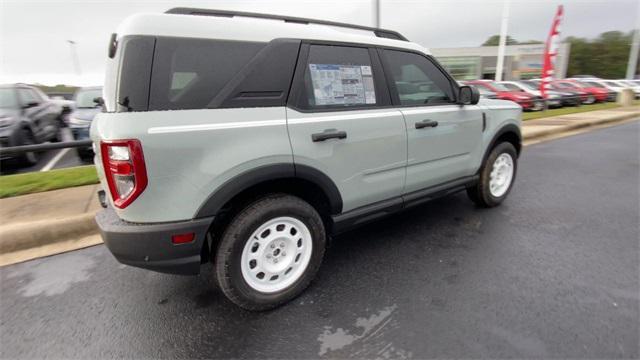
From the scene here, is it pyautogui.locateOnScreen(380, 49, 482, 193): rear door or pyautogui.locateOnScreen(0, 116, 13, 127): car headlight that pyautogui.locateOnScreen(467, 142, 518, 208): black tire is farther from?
pyautogui.locateOnScreen(0, 116, 13, 127): car headlight

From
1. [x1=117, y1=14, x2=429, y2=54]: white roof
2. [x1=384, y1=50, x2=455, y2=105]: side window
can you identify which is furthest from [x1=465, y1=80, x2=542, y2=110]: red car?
[x1=117, y1=14, x2=429, y2=54]: white roof

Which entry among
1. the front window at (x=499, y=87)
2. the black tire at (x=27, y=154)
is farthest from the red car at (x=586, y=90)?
the black tire at (x=27, y=154)

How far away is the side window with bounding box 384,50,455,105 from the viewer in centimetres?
305

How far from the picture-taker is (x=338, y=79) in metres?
2.67

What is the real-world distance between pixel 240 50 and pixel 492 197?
3373 mm

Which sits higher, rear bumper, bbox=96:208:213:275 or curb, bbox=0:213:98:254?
rear bumper, bbox=96:208:213:275

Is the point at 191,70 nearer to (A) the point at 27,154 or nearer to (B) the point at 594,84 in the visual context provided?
(A) the point at 27,154

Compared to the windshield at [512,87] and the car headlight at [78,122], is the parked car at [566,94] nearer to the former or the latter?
the windshield at [512,87]

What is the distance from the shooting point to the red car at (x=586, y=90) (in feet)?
63.9

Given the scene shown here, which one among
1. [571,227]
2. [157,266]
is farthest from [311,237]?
[571,227]

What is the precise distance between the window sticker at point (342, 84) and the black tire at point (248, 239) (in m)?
0.78

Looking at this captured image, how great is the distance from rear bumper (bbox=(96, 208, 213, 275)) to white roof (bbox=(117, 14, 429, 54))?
1.09 metres

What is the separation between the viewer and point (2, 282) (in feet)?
9.44

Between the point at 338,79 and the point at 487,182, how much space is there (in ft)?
7.79
